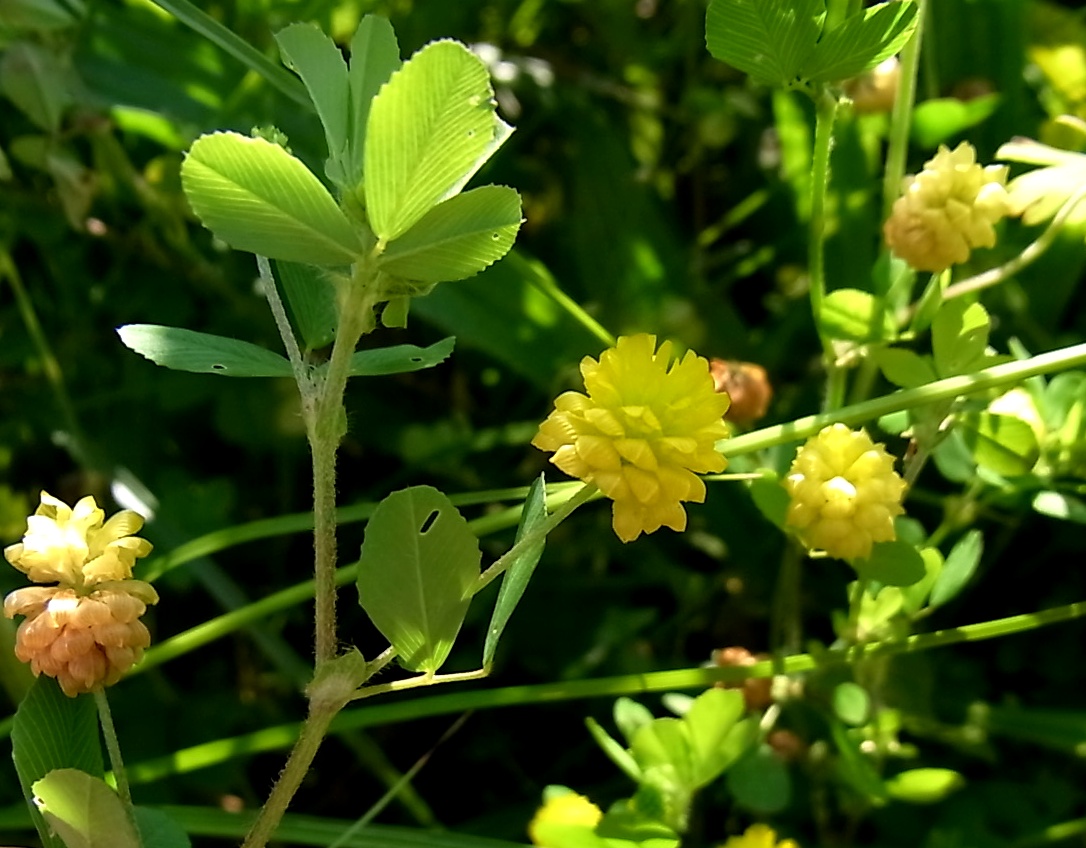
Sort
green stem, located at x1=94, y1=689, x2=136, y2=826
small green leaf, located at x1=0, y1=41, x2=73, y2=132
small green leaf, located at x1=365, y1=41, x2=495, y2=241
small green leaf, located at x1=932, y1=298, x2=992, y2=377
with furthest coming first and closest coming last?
small green leaf, located at x1=0, y1=41, x2=73, y2=132
small green leaf, located at x1=932, y1=298, x2=992, y2=377
green stem, located at x1=94, y1=689, x2=136, y2=826
small green leaf, located at x1=365, y1=41, x2=495, y2=241

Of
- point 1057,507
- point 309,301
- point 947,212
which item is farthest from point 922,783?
point 309,301

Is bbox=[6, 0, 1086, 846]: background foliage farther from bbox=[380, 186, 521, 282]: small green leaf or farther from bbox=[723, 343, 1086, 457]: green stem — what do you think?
bbox=[380, 186, 521, 282]: small green leaf

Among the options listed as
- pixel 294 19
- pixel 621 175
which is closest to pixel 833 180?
pixel 621 175

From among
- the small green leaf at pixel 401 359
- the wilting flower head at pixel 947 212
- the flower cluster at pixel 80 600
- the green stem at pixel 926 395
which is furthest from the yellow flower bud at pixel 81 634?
the wilting flower head at pixel 947 212

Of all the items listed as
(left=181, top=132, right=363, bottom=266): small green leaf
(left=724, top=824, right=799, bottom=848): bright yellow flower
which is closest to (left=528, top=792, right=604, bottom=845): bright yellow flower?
(left=724, top=824, right=799, bottom=848): bright yellow flower

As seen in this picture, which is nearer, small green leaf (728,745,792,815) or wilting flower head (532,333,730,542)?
wilting flower head (532,333,730,542)

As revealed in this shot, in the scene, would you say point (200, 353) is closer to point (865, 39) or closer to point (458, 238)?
point (458, 238)

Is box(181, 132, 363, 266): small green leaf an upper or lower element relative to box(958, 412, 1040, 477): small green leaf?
upper

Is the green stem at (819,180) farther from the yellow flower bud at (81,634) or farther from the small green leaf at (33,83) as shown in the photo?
the small green leaf at (33,83)
